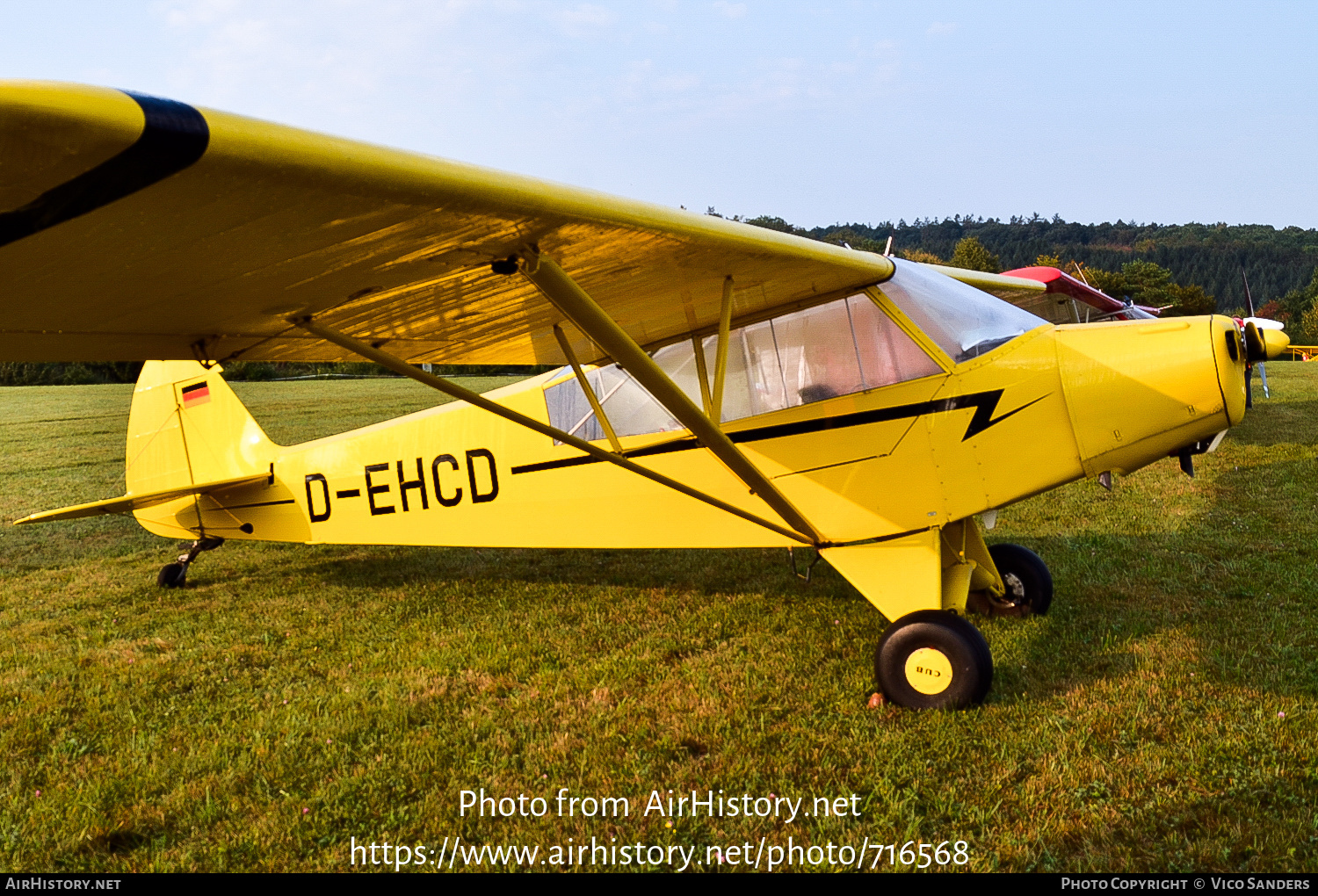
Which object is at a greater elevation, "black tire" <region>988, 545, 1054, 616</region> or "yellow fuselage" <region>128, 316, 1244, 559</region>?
"yellow fuselage" <region>128, 316, 1244, 559</region>

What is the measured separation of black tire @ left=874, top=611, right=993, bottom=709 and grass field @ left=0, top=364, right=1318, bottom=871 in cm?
11

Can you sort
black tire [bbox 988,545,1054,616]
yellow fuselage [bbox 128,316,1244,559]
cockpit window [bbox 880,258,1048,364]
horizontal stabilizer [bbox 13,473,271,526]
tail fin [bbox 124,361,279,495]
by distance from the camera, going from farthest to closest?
tail fin [bbox 124,361,279,495] < horizontal stabilizer [bbox 13,473,271,526] < black tire [bbox 988,545,1054,616] < cockpit window [bbox 880,258,1048,364] < yellow fuselage [bbox 128,316,1244,559]

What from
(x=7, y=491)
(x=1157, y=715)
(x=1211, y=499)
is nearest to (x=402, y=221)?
(x=1157, y=715)

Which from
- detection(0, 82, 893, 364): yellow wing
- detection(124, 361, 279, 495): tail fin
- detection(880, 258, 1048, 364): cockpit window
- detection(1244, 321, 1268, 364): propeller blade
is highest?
detection(0, 82, 893, 364): yellow wing

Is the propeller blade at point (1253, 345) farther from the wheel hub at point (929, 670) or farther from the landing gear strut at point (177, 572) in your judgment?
the landing gear strut at point (177, 572)

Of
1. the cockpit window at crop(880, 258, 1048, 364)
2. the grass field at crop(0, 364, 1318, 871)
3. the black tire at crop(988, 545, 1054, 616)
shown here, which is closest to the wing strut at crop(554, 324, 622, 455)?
the grass field at crop(0, 364, 1318, 871)

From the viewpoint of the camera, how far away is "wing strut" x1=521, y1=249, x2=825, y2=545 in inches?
105

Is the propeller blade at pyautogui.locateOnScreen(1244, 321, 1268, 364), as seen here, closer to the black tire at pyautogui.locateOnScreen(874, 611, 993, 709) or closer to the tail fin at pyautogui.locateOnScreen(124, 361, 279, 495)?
the black tire at pyautogui.locateOnScreen(874, 611, 993, 709)

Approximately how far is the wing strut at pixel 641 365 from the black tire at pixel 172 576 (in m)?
4.54

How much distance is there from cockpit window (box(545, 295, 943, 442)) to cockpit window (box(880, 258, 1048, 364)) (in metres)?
0.11

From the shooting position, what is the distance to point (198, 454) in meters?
6.25

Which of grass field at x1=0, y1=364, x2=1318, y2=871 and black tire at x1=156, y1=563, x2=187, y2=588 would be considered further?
black tire at x1=156, y1=563, x2=187, y2=588

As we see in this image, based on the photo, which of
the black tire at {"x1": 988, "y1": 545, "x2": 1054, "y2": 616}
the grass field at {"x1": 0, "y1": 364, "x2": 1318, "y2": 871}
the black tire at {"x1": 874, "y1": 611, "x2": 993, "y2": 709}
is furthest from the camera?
the black tire at {"x1": 988, "y1": 545, "x2": 1054, "y2": 616}

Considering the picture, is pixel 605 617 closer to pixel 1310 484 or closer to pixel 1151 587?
pixel 1151 587
